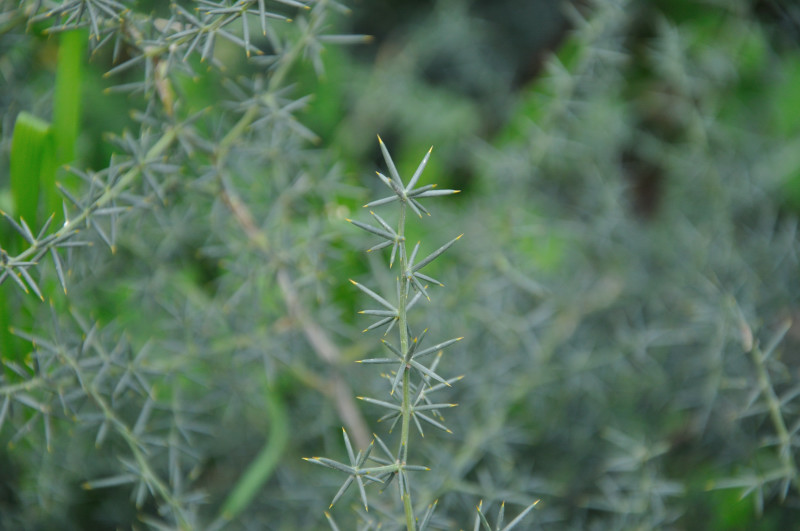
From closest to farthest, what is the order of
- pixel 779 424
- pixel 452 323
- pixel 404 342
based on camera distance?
pixel 404 342 < pixel 779 424 < pixel 452 323

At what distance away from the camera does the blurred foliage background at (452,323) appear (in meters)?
0.98

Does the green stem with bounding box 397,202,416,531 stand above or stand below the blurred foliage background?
above

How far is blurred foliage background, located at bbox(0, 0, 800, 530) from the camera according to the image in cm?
98

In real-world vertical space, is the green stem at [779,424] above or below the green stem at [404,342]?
below

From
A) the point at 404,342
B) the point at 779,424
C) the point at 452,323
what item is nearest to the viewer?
the point at 404,342

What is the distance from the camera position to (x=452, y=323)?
121cm

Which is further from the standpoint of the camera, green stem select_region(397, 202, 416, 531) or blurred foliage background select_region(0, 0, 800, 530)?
blurred foliage background select_region(0, 0, 800, 530)

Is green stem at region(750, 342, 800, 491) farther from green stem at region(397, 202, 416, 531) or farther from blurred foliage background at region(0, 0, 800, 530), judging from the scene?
green stem at region(397, 202, 416, 531)

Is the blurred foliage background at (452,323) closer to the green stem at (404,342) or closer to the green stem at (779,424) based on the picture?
the green stem at (779,424)

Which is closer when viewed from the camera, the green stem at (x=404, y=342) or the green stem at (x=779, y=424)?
the green stem at (x=404, y=342)

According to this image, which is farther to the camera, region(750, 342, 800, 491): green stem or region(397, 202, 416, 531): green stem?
region(750, 342, 800, 491): green stem

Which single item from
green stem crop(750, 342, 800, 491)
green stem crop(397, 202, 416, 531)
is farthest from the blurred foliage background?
green stem crop(397, 202, 416, 531)

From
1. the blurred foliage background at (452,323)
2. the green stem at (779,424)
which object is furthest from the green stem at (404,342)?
the green stem at (779,424)

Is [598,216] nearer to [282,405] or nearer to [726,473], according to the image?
[726,473]
